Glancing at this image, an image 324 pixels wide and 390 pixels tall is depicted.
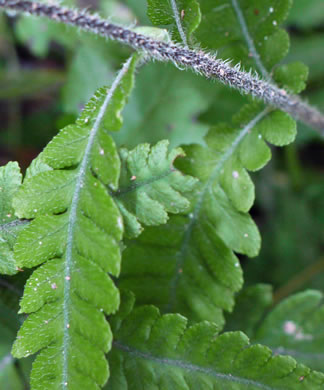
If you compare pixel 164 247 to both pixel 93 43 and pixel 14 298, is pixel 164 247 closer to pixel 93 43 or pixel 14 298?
pixel 14 298

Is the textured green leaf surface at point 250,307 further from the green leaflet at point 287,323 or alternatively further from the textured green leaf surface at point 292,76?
the textured green leaf surface at point 292,76

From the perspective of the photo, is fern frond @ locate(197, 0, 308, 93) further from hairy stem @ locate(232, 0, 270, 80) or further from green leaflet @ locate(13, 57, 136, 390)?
green leaflet @ locate(13, 57, 136, 390)

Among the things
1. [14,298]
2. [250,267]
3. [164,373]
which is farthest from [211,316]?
[250,267]

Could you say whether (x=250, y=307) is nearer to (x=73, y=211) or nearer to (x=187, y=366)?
(x=187, y=366)

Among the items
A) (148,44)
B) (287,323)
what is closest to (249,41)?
(148,44)

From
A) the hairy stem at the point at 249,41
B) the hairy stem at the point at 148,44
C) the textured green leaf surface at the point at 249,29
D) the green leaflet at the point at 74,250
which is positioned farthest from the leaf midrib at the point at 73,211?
the hairy stem at the point at 249,41

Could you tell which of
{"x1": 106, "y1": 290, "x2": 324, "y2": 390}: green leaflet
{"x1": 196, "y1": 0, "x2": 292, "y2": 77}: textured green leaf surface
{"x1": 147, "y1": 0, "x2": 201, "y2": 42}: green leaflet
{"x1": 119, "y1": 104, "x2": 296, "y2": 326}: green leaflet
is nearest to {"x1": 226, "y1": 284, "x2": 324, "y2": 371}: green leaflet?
{"x1": 119, "y1": 104, "x2": 296, "y2": 326}: green leaflet

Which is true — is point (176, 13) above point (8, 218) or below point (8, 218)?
above
